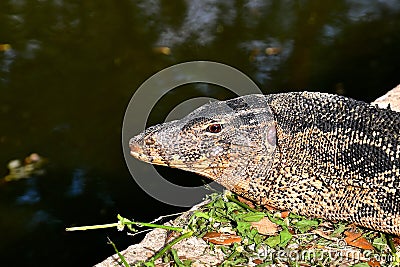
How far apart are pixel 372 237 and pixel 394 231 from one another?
6.7 inches

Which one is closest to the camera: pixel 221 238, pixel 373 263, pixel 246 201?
pixel 373 263

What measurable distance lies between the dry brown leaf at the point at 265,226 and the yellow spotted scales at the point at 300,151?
0.46ft

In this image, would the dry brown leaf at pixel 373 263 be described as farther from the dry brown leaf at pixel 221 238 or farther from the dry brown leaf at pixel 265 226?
the dry brown leaf at pixel 221 238

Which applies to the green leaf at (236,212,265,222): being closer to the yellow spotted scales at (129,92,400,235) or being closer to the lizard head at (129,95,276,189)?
the yellow spotted scales at (129,92,400,235)

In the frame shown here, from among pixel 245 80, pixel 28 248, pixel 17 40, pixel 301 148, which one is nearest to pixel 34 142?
pixel 28 248

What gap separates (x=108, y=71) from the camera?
8.15 meters

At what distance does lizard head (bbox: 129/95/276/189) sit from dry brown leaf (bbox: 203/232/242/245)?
0.98 feet

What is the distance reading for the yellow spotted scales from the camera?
11.2 feet

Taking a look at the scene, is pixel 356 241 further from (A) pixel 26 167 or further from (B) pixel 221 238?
(A) pixel 26 167

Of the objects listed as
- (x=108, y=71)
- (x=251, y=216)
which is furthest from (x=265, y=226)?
(x=108, y=71)

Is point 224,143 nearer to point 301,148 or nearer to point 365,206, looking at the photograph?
point 301,148

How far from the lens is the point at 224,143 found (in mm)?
3496

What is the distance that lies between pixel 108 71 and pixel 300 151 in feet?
16.4

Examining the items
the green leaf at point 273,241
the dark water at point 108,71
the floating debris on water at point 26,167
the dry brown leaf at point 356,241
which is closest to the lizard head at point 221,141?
the green leaf at point 273,241
